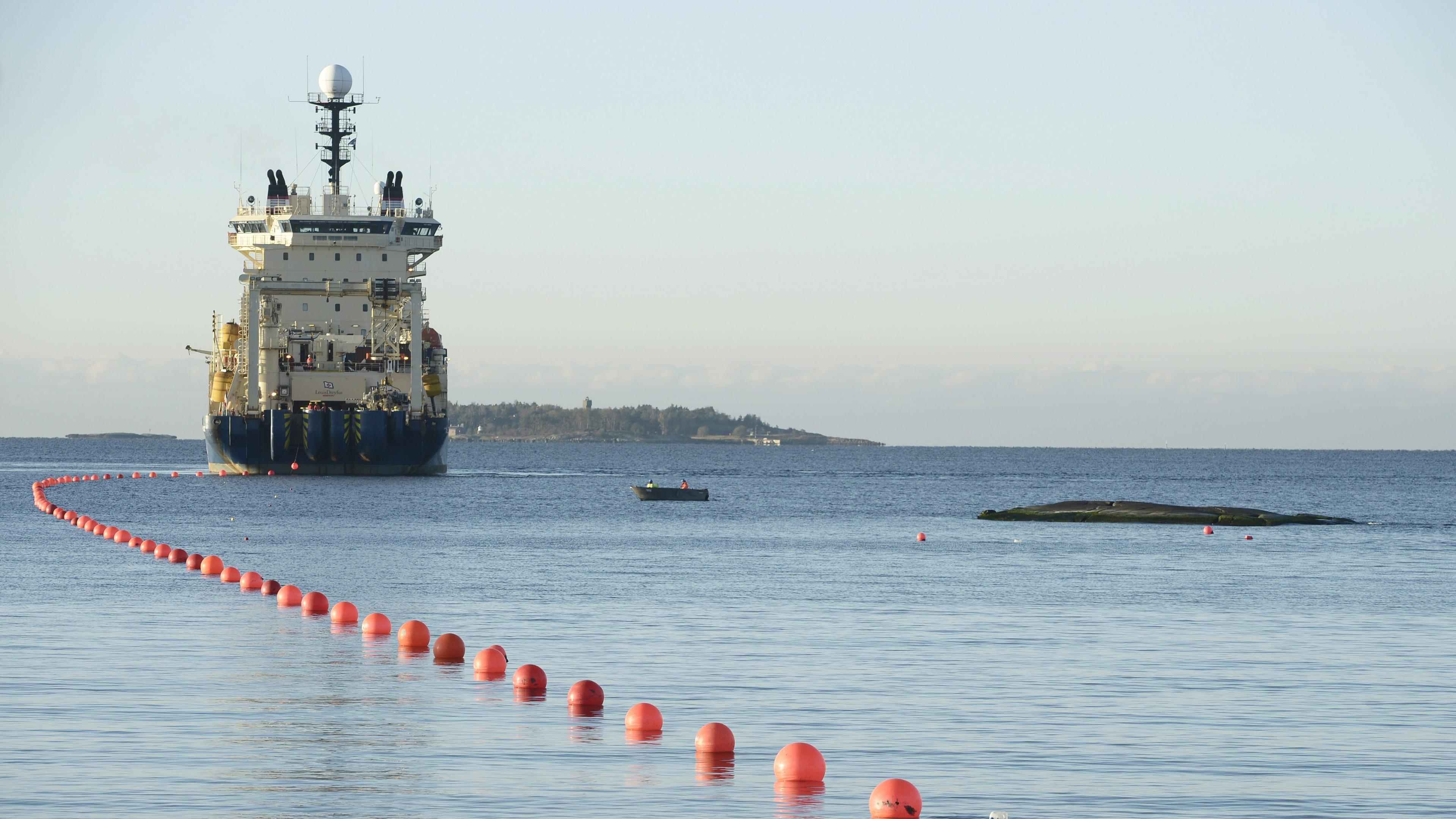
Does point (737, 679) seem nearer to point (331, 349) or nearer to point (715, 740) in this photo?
point (715, 740)

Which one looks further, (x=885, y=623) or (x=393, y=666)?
(x=885, y=623)

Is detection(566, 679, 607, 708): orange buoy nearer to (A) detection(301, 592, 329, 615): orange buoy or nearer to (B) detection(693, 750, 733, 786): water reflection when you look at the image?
(B) detection(693, 750, 733, 786): water reflection

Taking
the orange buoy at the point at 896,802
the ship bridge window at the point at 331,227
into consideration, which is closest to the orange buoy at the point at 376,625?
the orange buoy at the point at 896,802

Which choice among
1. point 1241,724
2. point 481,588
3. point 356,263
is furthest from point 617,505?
point 1241,724

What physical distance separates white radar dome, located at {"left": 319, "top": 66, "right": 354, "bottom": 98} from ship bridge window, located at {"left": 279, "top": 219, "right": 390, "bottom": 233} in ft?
52.9

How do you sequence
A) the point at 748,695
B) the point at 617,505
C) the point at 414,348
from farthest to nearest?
the point at 414,348 → the point at 617,505 → the point at 748,695

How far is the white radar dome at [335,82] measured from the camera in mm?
111188

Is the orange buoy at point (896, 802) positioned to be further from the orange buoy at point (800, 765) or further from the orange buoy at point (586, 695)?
the orange buoy at point (586, 695)

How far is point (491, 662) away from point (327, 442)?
71376 mm

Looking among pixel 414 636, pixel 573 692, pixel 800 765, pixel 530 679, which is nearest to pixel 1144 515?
pixel 414 636

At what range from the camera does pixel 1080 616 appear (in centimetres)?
3266

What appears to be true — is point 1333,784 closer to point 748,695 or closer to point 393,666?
point 748,695

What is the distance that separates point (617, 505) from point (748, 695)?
211 ft

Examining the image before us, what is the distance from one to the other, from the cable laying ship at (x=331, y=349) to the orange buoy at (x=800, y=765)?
78422 millimetres
